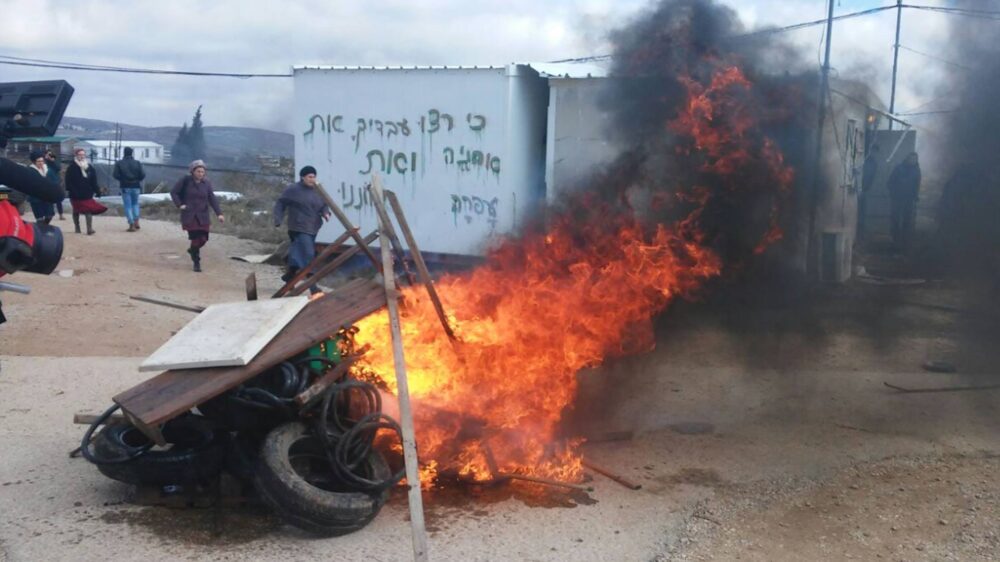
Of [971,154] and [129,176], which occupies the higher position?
[971,154]

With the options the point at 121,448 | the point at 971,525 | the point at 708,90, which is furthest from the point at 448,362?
the point at 971,525

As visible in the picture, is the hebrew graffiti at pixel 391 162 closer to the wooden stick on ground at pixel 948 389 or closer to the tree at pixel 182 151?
the wooden stick on ground at pixel 948 389

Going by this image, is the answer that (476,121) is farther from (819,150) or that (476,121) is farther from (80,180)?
(80,180)

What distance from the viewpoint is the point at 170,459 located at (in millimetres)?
4898

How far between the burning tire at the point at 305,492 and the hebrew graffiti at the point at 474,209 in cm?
722

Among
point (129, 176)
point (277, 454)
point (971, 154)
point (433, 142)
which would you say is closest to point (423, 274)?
point (277, 454)

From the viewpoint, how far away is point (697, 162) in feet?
20.6

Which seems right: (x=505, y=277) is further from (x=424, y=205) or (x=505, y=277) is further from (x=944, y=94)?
(x=424, y=205)

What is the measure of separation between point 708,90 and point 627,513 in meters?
2.99

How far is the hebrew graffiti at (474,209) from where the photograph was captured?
1215 centimetres

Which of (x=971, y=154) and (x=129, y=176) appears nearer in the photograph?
(x=971, y=154)

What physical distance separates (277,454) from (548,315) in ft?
6.91

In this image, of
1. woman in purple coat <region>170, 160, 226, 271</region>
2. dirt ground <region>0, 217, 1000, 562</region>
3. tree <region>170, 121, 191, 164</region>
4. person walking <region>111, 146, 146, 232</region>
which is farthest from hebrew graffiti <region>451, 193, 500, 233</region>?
tree <region>170, 121, 191, 164</region>

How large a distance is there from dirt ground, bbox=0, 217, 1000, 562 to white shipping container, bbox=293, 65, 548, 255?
3.86 metres
